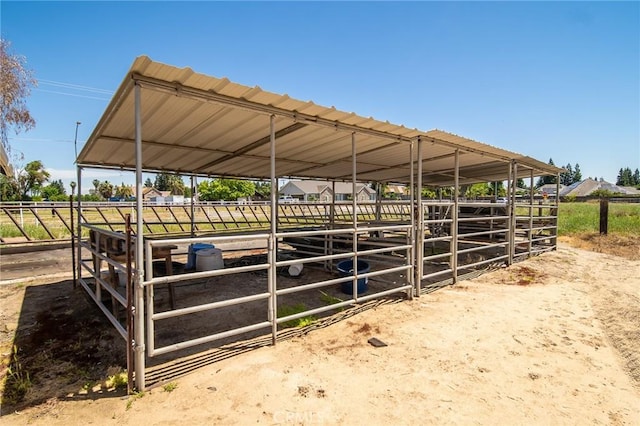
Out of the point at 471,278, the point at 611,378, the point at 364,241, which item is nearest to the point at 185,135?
the point at 364,241

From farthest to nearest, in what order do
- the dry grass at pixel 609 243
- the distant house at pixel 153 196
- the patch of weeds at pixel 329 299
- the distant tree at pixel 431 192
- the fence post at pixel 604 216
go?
the distant house at pixel 153 196
the distant tree at pixel 431 192
the fence post at pixel 604 216
the dry grass at pixel 609 243
the patch of weeds at pixel 329 299

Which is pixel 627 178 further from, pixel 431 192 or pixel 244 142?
pixel 244 142

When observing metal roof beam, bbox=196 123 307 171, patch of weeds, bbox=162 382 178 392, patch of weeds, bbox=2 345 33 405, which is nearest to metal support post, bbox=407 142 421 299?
metal roof beam, bbox=196 123 307 171

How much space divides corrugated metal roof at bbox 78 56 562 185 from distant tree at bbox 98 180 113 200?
79.0 metres

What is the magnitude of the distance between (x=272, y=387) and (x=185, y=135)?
10.9ft

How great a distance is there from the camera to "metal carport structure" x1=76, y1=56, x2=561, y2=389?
2.73 m

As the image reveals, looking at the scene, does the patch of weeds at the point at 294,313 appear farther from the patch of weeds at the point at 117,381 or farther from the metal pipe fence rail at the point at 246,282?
the patch of weeds at the point at 117,381

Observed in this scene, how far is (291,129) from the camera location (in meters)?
4.22

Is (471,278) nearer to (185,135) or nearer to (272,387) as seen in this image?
(272,387)

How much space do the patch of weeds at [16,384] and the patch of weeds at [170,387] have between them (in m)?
1.07

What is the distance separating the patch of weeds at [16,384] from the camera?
8.44ft

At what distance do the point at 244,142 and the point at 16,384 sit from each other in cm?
357

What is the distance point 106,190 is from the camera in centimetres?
7338

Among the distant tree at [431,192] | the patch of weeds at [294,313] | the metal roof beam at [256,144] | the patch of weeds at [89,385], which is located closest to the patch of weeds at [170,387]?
the patch of weeds at [89,385]
